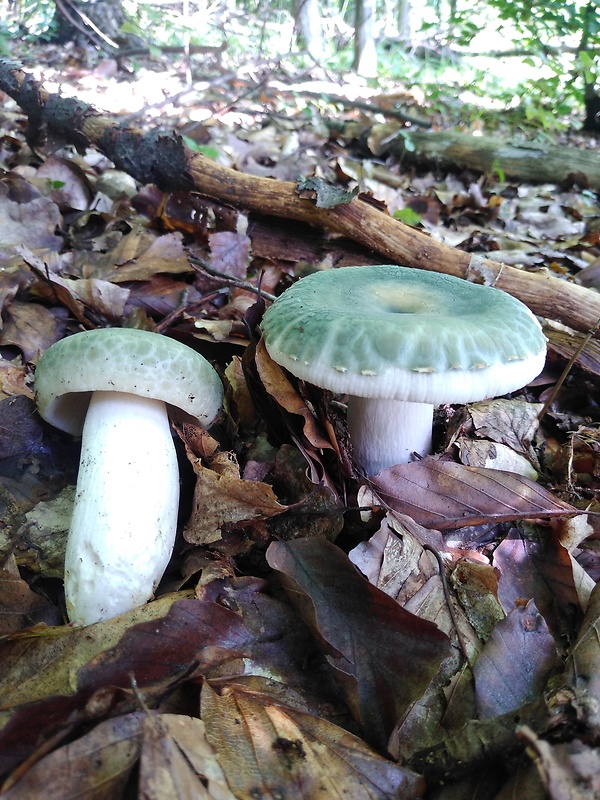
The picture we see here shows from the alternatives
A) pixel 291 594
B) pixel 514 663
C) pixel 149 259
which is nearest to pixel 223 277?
pixel 149 259

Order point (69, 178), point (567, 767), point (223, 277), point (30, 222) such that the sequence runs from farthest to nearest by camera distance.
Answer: point (69, 178), point (30, 222), point (223, 277), point (567, 767)

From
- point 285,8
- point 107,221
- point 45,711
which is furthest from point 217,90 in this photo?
point 285,8

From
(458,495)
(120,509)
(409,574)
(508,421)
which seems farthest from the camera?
(508,421)

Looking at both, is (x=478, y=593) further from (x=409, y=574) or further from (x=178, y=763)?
(x=178, y=763)

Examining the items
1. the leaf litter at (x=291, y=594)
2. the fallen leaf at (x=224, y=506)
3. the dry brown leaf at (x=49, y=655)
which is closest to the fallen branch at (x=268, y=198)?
the leaf litter at (x=291, y=594)

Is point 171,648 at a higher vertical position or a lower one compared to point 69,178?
lower

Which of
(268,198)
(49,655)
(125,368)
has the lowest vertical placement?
(49,655)

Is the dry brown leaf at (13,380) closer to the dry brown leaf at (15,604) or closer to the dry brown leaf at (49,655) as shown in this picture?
the dry brown leaf at (15,604)
